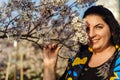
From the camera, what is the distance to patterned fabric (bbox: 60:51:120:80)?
337cm

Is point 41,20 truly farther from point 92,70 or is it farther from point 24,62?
point 24,62

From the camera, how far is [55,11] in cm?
407

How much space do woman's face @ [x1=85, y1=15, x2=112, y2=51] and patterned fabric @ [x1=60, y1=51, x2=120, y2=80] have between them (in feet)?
0.40

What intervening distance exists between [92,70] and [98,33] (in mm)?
284

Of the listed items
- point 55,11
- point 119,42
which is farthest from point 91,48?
point 55,11

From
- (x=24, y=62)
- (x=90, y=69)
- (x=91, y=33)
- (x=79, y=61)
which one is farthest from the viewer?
(x=24, y=62)

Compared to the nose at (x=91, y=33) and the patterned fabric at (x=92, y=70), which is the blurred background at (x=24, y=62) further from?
the nose at (x=91, y=33)

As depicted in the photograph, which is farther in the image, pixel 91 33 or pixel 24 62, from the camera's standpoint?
pixel 24 62

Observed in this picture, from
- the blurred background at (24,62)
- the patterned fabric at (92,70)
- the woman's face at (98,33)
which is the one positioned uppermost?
the woman's face at (98,33)

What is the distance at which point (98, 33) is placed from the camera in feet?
11.0

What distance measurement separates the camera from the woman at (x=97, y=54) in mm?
3375

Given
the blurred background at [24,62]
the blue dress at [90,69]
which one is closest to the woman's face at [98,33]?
the blue dress at [90,69]

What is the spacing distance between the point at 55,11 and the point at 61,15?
8 centimetres

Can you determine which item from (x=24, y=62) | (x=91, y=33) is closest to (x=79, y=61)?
(x=91, y=33)
